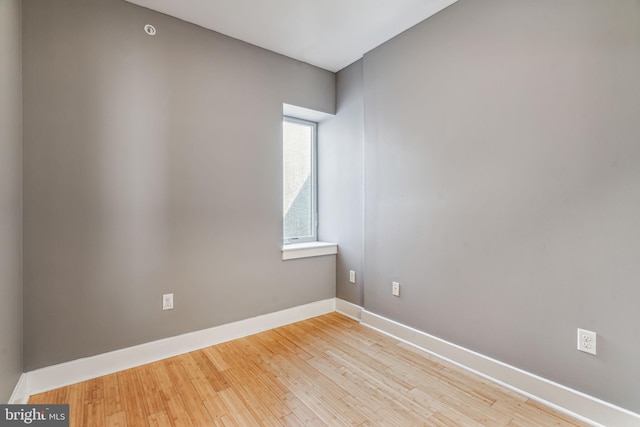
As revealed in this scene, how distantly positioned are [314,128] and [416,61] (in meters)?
1.34

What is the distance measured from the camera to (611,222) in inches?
58.6

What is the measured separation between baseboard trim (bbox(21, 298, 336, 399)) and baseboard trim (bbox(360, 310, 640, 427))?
107cm

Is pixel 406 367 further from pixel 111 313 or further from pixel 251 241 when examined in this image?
pixel 111 313

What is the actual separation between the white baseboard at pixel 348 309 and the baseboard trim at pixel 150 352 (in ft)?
0.97

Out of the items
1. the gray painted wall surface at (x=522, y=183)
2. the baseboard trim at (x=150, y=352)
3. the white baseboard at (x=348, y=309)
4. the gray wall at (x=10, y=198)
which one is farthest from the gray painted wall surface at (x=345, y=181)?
the gray wall at (x=10, y=198)

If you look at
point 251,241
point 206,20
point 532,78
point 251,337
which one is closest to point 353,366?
point 251,337

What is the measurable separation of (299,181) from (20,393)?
2.54 meters

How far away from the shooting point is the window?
3.18m

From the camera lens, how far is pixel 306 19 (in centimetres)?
230

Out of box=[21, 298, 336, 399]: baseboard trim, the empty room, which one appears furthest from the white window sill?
box=[21, 298, 336, 399]: baseboard trim

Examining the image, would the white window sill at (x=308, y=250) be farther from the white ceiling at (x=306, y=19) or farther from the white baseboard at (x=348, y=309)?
the white ceiling at (x=306, y=19)

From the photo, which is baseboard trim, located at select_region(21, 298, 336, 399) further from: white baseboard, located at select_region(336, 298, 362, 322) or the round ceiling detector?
the round ceiling detector

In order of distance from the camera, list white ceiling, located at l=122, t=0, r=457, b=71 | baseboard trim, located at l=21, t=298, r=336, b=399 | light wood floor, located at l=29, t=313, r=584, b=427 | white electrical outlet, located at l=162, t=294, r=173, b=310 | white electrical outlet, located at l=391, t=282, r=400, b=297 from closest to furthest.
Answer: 1. light wood floor, located at l=29, t=313, r=584, b=427
2. baseboard trim, located at l=21, t=298, r=336, b=399
3. white ceiling, located at l=122, t=0, r=457, b=71
4. white electrical outlet, located at l=162, t=294, r=173, b=310
5. white electrical outlet, located at l=391, t=282, r=400, b=297

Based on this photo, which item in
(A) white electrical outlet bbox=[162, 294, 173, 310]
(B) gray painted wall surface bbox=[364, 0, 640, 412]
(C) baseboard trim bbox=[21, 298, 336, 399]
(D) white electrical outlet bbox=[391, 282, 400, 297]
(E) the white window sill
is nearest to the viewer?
(B) gray painted wall surface bbox=[364, 0, 640, 412]
